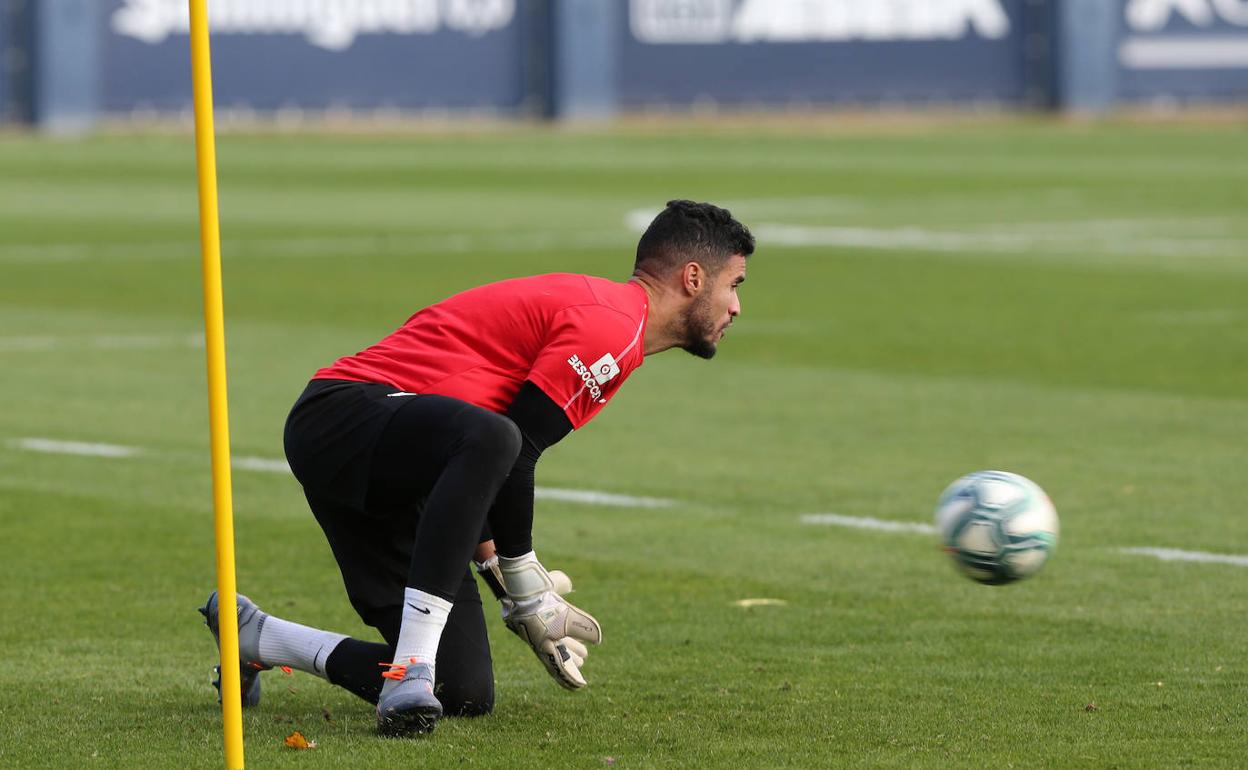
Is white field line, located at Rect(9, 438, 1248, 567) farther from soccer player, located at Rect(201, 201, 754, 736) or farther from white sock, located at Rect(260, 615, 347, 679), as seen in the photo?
white sock, located at Rect(260, 615, 347, 679)

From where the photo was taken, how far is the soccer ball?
267 inches

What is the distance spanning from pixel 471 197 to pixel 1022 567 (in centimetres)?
2714

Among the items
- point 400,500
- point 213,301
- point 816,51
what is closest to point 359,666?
point 400,500

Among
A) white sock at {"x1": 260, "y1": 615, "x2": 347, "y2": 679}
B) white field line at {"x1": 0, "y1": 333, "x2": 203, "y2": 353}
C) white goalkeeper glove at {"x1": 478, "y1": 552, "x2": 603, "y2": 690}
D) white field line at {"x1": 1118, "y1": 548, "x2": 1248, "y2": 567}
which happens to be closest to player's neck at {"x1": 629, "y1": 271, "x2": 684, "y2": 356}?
white goalkeeper glove at {"x1": 478, "y1": 552, "x2": 603, "y2": 690}

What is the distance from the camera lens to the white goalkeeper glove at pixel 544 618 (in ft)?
20.7

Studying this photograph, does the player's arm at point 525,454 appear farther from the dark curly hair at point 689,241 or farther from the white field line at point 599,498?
the white field line at point 599,498

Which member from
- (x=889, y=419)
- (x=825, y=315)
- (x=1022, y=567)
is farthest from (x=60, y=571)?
(x=825, y=315)

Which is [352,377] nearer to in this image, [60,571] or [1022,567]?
[1022,567]

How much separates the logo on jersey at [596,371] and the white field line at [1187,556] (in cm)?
337

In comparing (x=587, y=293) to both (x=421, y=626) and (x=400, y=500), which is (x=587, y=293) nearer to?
(x=400, y=500)

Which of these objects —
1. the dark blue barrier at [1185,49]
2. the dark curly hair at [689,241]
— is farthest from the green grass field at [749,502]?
the dark blue barrier at [1185,49]

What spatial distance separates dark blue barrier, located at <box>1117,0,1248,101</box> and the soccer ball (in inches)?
2268

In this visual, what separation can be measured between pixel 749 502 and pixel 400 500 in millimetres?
4103

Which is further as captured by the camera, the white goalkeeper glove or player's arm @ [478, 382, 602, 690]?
the white goalkeeper glove
